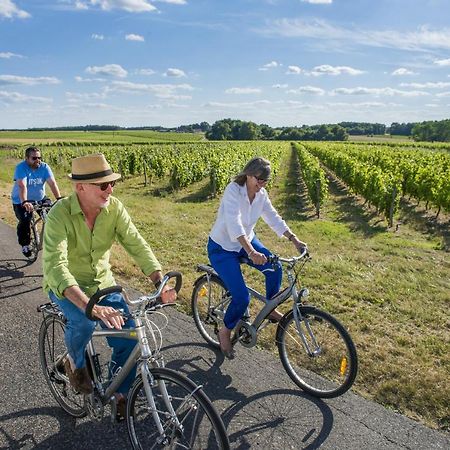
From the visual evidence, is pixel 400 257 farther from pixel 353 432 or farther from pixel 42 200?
pixel 42 200

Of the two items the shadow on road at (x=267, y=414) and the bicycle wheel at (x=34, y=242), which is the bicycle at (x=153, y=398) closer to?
the shadow on road at (x=267, y=414)

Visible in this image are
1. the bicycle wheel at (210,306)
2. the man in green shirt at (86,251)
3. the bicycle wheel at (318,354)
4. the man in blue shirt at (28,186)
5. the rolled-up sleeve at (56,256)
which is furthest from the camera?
the man in blue shirt at (28,186)

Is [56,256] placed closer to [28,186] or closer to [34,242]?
[28,186]

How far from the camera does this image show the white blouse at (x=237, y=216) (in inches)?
149

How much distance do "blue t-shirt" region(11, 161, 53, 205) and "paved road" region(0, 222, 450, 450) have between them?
3.20 metres

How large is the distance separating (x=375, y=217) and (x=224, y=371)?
11.1 metres

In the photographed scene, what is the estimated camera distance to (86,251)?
114 inches

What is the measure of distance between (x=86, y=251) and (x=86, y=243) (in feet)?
0.20

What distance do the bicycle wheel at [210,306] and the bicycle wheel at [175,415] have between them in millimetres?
1879

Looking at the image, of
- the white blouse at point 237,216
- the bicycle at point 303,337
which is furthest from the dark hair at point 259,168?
the bicycle at point 303,337

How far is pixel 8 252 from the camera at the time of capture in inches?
312

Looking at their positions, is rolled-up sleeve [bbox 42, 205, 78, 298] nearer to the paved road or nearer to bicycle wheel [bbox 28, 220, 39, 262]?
the paved road

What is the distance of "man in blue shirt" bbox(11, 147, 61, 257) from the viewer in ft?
21.8

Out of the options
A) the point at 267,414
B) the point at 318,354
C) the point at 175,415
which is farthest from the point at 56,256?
the point at 318,354
